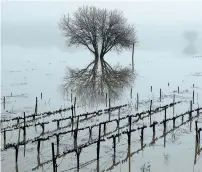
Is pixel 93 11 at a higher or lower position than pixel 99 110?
higher

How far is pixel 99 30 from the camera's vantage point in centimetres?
4597

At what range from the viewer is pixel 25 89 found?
72.3 ft

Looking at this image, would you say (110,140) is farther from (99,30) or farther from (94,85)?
(99,30)

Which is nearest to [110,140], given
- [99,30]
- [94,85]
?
[94,85]

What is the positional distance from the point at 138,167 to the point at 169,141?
2.50 m

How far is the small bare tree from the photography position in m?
45.9

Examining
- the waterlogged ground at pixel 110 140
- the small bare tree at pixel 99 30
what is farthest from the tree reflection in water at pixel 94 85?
the small bare tree at pixel 99 30

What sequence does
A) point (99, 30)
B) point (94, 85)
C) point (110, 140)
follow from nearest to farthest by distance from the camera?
point (110, 140)
point (94, 85)
point (99, 30)

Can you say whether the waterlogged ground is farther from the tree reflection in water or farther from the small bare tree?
the small bare tree

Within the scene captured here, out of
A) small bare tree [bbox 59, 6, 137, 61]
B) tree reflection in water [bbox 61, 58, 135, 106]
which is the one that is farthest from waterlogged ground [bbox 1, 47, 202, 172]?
small bare tree [bbox 59, 6, 137, 61]

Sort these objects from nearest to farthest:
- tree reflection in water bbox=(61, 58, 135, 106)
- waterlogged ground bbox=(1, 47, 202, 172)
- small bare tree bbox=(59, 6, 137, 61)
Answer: waterlogged ground bbox=(1, 47, 202, 172)
tree reflection in water bbox=(61, 58, 135, 106)
small bare tree bbox=(59, 6, 137, 61)

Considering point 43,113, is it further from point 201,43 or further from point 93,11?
point 201,43

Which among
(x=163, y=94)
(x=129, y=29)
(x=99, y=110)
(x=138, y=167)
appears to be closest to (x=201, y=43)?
(x=129, y=29)

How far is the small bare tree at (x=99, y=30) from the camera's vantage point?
151 ft
